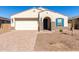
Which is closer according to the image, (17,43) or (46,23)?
(17,43)

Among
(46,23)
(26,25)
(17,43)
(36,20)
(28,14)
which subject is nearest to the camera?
(17,43)

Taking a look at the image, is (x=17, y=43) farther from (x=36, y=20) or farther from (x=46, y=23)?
(x=46, y=23)

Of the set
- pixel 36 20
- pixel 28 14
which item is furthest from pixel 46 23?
pixel 28 14

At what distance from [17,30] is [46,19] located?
4271 mm

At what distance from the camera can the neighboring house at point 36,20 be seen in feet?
48.7

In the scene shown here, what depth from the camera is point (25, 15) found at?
15734 millimetres

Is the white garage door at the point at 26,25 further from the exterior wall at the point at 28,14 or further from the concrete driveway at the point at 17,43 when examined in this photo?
the concrete driveway at the point at 17,43

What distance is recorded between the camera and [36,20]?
1603 cm

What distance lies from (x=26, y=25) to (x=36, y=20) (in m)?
1.75

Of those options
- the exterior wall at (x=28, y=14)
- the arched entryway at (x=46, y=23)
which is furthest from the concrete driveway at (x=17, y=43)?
the arched entryway at (x=46, y=23)

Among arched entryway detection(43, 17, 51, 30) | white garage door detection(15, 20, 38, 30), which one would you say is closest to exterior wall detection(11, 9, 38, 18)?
white garage door detection(15, 20, 38, 30)

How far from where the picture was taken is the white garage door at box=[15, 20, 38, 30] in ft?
48.1

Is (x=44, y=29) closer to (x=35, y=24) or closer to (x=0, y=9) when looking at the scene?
(x=35, y=24)
